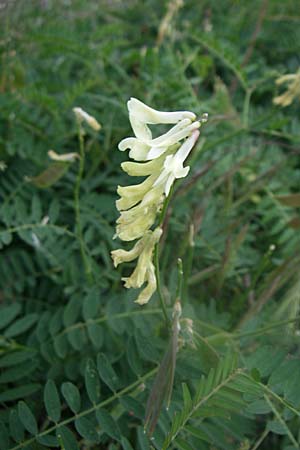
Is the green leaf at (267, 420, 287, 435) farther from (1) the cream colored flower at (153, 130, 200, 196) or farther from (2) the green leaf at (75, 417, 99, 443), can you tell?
(1) the cream colored flower at (153, 130, 200, 196)

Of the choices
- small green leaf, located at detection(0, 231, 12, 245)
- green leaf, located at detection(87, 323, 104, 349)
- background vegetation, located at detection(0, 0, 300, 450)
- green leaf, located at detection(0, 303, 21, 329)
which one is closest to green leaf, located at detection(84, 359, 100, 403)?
background vegetation, located at detection(0, 0, 300, 450)

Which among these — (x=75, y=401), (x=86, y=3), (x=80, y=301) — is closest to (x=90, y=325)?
(x=80, y=301)

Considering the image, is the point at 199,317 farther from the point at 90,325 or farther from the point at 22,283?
Result: the point at 22,283

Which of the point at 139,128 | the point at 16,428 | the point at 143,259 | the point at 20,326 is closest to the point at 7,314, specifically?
the point at 20,326

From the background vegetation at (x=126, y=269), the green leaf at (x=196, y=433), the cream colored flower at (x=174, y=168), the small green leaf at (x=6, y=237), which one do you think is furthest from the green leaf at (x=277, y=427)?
the small green leaf at (x=6, y=237)

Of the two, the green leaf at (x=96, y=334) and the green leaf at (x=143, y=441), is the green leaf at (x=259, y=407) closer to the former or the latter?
the green leaf at (x=143, y=441)

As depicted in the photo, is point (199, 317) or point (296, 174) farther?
point (296, 174)

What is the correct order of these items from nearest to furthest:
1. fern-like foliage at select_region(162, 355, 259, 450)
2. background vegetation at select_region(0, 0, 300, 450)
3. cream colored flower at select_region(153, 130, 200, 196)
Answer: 1. cream colored flower at select_region(153, 130, 200, 196)
2. fern-like foliage at select_region(162, 355, 259, 450)
3. background vegetation at select_region(0, 0, 300, 450)
